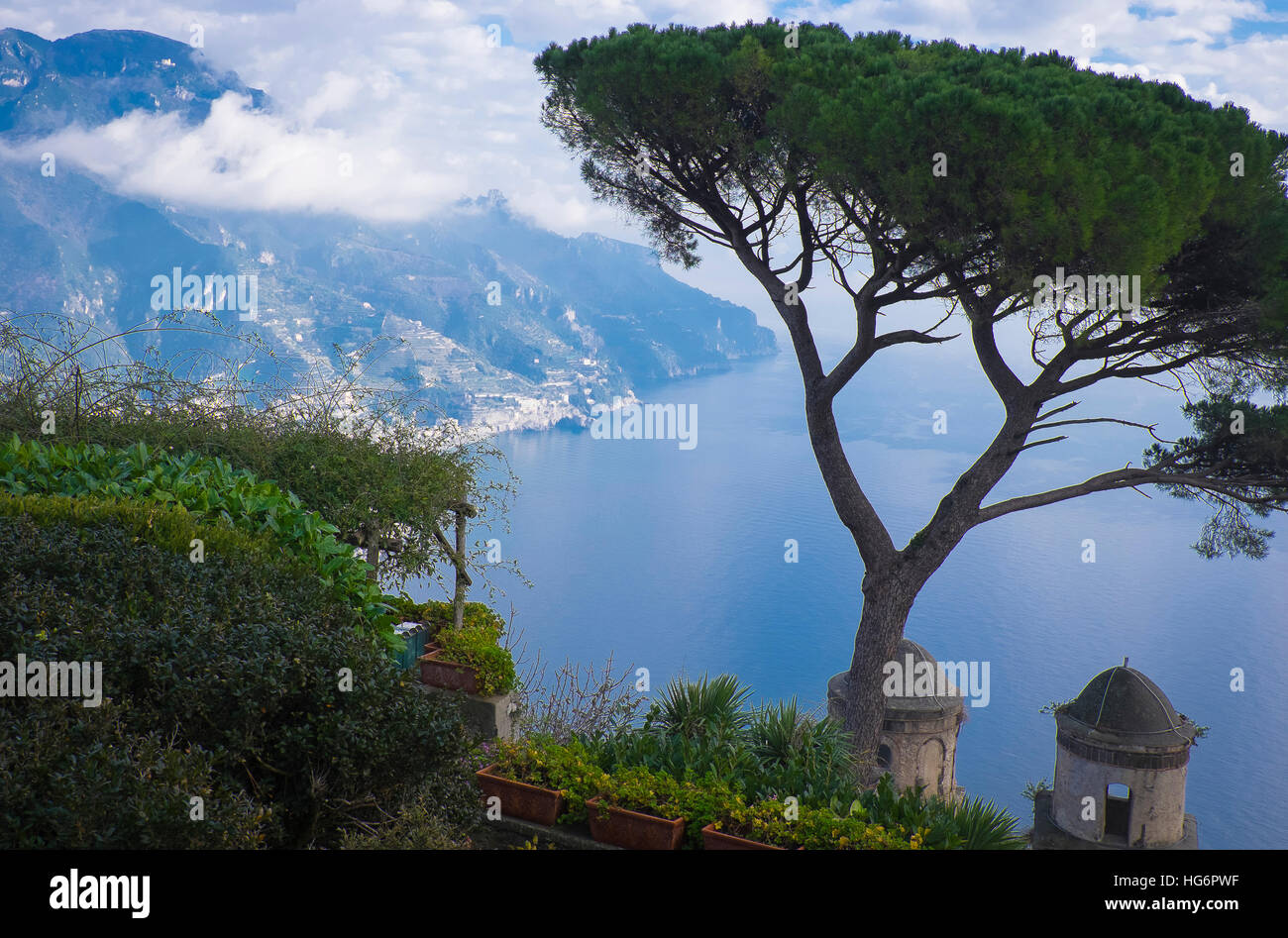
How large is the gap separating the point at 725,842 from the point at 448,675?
77.7 inches

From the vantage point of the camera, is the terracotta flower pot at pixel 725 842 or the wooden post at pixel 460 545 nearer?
the terracotta flower pot at pixel 725 842

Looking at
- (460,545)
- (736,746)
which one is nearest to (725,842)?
(736,746)

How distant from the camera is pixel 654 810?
3.03 meters

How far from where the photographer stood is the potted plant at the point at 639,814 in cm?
295

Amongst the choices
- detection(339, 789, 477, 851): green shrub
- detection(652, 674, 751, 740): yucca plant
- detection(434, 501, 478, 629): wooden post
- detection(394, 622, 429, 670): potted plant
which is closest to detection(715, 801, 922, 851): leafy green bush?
detection(339, 789, 477, 851): green shrub

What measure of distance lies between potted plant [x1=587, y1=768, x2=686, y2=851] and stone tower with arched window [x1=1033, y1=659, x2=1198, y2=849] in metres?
5.19

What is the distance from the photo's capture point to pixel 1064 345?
23.5 feet

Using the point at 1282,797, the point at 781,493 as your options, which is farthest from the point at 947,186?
the point at 781,493

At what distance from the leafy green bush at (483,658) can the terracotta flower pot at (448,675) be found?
0.03 metres

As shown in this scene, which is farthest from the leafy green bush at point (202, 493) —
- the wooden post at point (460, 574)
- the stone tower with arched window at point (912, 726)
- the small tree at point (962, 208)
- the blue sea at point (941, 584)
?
the blue sea at point (941, 584)

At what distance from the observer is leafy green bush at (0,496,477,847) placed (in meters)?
2.25

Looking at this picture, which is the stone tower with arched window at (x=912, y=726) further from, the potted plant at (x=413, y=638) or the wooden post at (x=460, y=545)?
the potted plant at (x=413, y=638)

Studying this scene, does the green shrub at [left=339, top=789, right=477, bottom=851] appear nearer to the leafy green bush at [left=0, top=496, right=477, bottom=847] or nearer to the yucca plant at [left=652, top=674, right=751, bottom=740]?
the leafy green bush at [left=0, top=496, right=477, bottom=847]

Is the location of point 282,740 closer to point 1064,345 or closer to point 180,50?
point 1064,345
